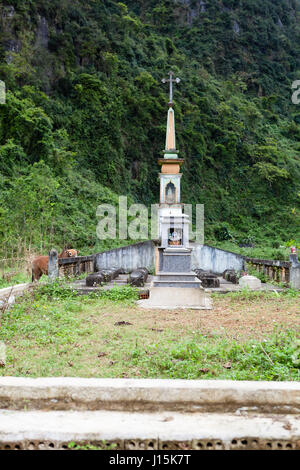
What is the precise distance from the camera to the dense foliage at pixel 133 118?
18609 millimetres

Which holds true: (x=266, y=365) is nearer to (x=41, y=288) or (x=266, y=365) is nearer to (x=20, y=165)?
(x=41, y=288)

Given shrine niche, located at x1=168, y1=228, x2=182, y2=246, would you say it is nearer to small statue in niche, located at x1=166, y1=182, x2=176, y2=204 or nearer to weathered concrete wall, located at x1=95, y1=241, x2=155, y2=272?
weathered concrete wall, located at x1=95, y1=241, x2=155, y2=272

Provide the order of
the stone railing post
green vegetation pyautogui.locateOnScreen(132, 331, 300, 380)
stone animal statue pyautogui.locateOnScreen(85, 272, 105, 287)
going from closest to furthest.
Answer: green vegetation pyautogui.locateOnScreen(132, 331, 300, 380) → the stone railing post → stone animal statue pyautogui.locateOnScreen(85, 272, 105, 287)

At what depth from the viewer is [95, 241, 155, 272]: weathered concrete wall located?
44.6 ft

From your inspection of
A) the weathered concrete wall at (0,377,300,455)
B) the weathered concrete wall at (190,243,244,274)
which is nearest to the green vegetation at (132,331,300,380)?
the weathered concrete wall at (0,377,300,455)

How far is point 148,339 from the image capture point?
4941 millimetres

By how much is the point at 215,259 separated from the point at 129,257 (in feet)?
11.5

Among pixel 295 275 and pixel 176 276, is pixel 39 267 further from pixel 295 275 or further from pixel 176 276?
pixel 295 275

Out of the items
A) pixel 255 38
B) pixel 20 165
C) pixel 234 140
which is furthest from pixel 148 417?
pixel 255 38

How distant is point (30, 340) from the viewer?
486cm

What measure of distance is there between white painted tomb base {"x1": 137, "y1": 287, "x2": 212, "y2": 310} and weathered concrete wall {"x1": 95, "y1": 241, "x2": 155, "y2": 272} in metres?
5.12

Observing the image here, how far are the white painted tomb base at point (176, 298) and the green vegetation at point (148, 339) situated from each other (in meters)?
0.49

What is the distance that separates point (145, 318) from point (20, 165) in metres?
14.5

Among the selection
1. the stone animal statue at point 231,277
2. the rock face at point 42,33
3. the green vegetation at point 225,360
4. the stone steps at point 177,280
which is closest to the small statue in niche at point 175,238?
the stone animal statue at point 231,277
